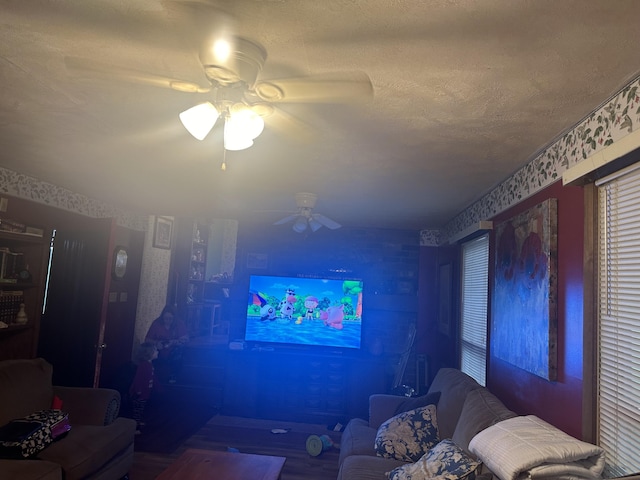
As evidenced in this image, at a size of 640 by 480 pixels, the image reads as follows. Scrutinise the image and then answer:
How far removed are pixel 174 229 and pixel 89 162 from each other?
10.7 feet

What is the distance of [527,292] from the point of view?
2537mm

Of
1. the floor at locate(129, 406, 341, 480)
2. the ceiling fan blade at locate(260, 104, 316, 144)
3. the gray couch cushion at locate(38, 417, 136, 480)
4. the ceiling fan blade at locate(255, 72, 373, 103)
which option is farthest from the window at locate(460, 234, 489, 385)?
the gray couch cushion at locate(38, 417, 136, 480)

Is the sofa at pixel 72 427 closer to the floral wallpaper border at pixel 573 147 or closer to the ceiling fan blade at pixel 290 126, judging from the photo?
the ceiling fan blade at pixel 290 126

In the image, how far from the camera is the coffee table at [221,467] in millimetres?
2510

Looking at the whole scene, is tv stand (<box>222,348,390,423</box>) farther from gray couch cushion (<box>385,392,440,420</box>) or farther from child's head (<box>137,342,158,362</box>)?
gray couch cushion (<box>385,392,440,420</box>)

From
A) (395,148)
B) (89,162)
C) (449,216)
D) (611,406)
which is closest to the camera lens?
(611,406)

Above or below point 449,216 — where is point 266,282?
below

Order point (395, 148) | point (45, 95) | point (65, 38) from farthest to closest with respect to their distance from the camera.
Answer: point (395, 148) → point (45, 95) → point (65, 38)

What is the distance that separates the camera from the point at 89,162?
313cm

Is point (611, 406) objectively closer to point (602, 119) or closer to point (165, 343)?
point (602, 119)

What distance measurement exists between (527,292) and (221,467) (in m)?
2.07

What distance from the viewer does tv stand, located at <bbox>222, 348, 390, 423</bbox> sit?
16.1ft

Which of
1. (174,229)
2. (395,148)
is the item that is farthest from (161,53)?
(174,229)

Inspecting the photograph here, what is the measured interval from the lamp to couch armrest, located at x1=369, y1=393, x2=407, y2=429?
259cm
